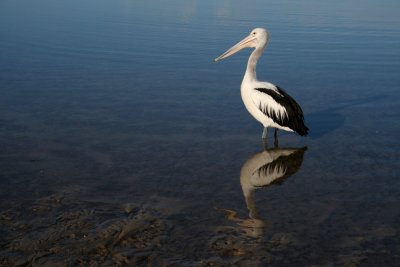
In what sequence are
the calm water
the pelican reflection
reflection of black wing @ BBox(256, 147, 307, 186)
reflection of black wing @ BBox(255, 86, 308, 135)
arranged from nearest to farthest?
the calm water < the pelican reflection < reflection of black wing @ BBox(256, 147, 307, 186) < reflection of black wing @ BBox(255, 86, 308, 135)

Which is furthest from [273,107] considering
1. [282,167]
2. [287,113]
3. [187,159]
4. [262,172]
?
[187,159]

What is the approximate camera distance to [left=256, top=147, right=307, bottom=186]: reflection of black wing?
7.04 m

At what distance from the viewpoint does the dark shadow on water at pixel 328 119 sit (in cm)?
897

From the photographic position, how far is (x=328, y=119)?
31.5ft

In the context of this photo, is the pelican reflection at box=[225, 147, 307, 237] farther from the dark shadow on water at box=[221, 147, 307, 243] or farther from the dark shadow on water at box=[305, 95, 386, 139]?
the dark shadow on water at box=[305, 95, 386, 139]

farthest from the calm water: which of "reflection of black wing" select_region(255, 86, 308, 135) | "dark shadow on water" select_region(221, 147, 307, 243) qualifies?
"reflection of black wing" select_region(255, 86, 308, 135)

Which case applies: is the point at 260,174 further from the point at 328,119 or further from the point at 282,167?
the point at 328,119

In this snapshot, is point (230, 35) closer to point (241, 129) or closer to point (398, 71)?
point (398, 71)

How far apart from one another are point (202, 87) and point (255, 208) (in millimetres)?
5912

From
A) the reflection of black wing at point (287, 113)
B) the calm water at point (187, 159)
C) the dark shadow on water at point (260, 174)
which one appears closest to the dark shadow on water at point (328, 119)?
the calm water at point (187, 159)

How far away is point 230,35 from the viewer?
18.2 metres

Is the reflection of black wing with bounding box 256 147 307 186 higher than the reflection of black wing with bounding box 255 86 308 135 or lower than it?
lower

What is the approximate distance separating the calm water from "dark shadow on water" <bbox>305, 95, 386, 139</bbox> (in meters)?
0.06

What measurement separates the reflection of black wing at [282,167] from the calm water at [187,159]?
0.09 feet
